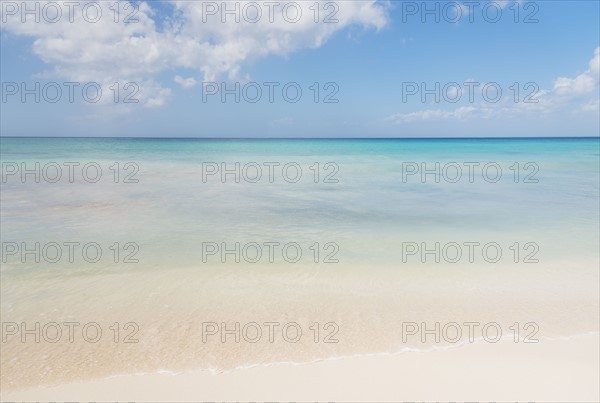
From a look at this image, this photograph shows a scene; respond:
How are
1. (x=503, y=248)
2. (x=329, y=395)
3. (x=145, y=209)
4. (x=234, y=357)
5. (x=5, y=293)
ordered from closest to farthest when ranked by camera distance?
(x=329, y=395) < (x=234, y=357) < (x=5, y=293) < (x=503, y=248) < (x=145, y=209)

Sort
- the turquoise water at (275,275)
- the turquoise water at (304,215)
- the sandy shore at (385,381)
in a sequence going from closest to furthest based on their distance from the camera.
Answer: the sandy shore at (385,381), the turquoise water at (275,275), the turquoise water at (304,215)

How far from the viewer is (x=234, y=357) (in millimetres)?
4246

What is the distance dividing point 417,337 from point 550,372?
123 centimetres

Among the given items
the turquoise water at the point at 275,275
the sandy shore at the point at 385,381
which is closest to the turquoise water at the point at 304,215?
the turquoise water at the point at 275,275

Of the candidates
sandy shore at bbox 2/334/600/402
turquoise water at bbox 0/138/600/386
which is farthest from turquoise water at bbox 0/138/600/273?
sandy shore at bbox 2/334/600/402

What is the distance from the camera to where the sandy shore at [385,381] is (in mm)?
3607

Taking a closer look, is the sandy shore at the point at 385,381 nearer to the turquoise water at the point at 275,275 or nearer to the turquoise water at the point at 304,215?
the turquoise water at the point at 275,275

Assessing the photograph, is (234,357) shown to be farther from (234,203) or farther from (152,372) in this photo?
(234,203)

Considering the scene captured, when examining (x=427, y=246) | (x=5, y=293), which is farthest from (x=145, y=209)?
(x=427, y=246)

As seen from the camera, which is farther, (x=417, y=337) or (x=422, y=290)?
(x=422, y=290)

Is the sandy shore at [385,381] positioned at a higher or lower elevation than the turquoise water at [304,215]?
lower

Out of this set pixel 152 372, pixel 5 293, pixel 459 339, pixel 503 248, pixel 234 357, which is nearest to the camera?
pixel 152 372

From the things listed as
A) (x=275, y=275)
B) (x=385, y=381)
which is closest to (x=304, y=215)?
(x=275, y=275)

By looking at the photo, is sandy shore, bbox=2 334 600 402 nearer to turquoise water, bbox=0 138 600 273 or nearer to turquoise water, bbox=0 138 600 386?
turquoise water, bbox=0 138 600 386
